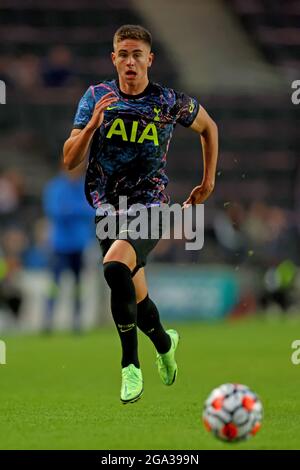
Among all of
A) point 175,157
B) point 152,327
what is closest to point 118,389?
point 152,327

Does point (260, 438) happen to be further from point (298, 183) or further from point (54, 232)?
point (298, 183)

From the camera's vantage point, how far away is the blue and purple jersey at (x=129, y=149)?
6.73 m

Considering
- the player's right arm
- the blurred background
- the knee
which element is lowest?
the knee

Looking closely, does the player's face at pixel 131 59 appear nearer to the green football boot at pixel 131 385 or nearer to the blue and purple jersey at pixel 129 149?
the blue and purple jersey at pixel 129 149

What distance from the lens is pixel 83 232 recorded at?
44.0 feet

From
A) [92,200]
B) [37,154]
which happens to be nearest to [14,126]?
[37,154]

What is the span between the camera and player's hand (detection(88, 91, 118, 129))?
625cm

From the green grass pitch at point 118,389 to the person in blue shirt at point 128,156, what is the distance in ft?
1.68

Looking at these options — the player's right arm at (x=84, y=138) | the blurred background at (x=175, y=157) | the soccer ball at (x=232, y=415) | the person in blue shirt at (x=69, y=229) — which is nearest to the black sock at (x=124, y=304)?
the player's right arm at (x=84, y=138)

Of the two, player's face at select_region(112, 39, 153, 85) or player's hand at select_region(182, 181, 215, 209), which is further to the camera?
player's hand at select_region(182, 181, 215, 209)

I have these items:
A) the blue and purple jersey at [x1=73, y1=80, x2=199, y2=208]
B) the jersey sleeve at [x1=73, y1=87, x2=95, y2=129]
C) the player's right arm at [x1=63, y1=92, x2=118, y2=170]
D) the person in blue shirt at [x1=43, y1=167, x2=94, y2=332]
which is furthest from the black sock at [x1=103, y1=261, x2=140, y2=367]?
the person in blue shirt at [x1=43, y1=167, x2=94, y2=332]

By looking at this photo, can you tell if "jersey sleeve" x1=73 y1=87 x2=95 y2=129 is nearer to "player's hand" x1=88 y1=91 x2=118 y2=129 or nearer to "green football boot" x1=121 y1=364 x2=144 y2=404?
"player's hand" x1=88 y1=91 x2=118 y2=129

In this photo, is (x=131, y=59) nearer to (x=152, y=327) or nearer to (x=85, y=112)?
(x=85, y=112)

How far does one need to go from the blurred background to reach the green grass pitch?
1.50 meters
